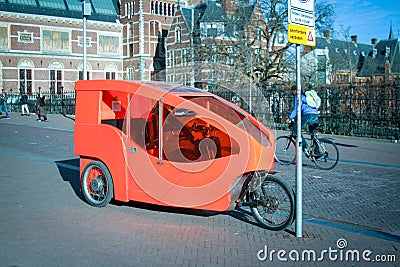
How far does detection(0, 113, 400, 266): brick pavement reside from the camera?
4977mm

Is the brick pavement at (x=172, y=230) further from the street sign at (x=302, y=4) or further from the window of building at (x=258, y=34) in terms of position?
the window of building at (x=258, y=34)

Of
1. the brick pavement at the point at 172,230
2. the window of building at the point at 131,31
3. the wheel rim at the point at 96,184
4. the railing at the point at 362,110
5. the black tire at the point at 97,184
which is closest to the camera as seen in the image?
the brick pavement at the point at 172,230

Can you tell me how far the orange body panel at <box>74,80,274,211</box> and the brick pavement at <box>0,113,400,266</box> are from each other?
44 cm

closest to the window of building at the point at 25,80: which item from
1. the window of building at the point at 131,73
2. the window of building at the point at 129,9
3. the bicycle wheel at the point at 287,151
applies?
the window of building at the point at 131,73

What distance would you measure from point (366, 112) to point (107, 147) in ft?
48.1

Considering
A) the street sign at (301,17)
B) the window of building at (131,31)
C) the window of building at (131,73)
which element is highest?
the window of building at (131,31)

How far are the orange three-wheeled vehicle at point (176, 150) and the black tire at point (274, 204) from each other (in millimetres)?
13

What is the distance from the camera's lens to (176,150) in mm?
6289

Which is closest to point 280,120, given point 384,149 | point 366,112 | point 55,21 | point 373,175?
point 366,112

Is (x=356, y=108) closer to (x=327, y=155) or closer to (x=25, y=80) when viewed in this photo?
(x=327, y=155)

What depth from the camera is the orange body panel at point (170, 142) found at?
5.72 meters

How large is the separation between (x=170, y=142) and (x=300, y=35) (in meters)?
2.26

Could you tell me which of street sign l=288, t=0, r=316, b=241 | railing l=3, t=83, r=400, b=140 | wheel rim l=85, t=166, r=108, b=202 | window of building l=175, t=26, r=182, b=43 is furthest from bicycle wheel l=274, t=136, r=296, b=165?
window of building l=175, t=26, r=182, b=43

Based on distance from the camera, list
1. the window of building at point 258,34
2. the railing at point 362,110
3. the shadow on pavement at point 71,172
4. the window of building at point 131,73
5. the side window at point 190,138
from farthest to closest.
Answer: the window of building at point 131,73 → the window of building at point 258,34 → the railing at point 362,110 → the shadow on pavement at point 71,172 → the side window at point 190,138
